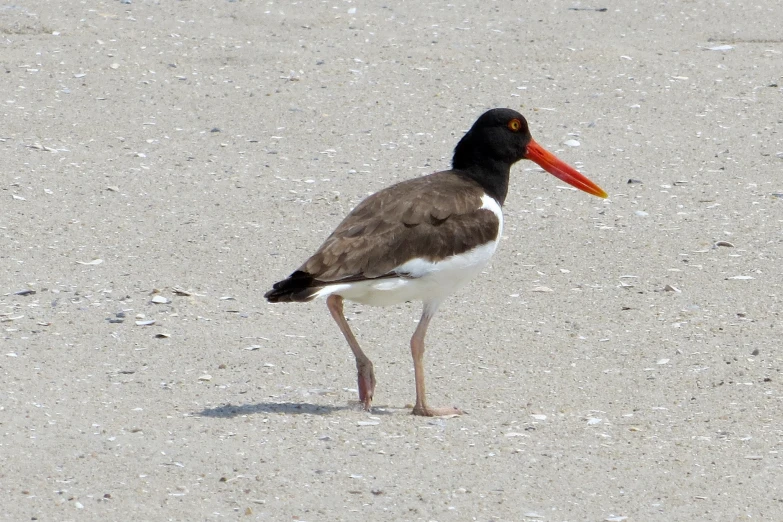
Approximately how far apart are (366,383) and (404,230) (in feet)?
2.48

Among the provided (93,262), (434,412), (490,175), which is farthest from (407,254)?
(93,262)

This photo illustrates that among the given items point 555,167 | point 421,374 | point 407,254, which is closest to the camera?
point 407,254

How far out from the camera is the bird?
18.1 ft

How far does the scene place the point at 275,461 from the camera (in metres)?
5.05

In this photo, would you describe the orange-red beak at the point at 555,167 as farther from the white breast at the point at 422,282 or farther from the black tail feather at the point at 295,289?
the black tail feather at the point at 295,289

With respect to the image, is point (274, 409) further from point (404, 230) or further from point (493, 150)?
point (493, 150)

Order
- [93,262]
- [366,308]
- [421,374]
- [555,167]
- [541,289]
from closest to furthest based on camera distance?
[421,374], [555,167], [366,308], [541,289], [93,262]

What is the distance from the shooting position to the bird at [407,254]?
217 inches

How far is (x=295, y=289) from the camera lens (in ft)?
17.5

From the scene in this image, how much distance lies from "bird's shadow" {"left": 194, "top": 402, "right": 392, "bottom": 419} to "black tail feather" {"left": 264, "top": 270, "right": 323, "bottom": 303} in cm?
64

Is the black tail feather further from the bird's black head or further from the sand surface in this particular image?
the bird's black head

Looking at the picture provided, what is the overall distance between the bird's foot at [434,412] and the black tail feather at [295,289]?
83cm

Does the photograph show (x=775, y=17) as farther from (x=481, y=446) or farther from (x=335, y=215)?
(x=481, y=446)

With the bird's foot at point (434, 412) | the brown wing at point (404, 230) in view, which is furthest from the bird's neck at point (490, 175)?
the bird's foot at point (434, 412)
